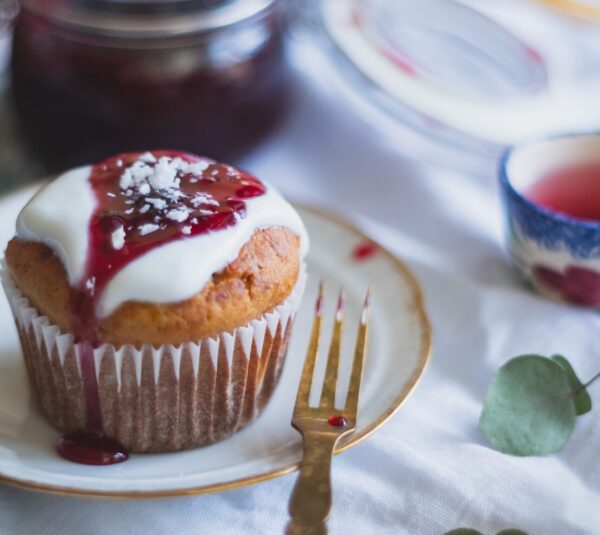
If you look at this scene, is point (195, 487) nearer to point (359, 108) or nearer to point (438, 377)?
point (438, 377)

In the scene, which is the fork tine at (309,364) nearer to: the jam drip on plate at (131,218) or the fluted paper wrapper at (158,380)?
the fluted paper wrapper at (158,380)

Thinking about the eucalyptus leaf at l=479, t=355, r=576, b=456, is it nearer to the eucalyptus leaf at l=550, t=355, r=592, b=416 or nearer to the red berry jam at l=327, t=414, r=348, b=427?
the eucalyptus leaf at l=550, t=355, r=592, b=416

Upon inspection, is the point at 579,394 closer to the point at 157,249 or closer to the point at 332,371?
the point at 332,371

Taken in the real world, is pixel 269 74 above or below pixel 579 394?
above

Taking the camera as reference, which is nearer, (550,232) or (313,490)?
(313,490)

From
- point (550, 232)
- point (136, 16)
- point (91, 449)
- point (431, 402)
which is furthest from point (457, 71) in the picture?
point (91, 449)

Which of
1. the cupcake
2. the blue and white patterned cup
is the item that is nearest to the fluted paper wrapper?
the cupcake

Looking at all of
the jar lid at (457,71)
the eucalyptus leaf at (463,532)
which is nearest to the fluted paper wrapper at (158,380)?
the eucalyptus leaf at (463,532)
